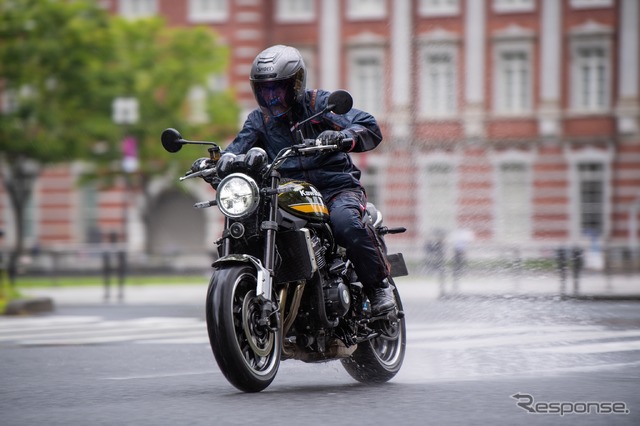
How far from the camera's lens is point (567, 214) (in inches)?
1534

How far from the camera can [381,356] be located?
786 centimetres

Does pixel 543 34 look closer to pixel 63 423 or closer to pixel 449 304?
pixel 449 304

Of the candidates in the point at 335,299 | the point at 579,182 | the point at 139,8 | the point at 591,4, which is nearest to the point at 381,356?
the point at 335,299

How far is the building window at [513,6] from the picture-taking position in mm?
39688

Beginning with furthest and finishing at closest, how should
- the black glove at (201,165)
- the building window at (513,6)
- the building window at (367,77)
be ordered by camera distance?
the building window at (367,77), the building window at (513,6), the black glove at (201,165)

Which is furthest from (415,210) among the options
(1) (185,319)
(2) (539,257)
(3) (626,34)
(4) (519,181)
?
(1) (185,319)

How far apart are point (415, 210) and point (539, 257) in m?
16.1

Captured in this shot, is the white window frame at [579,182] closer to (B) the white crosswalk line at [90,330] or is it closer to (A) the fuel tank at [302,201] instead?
(B) the white crosswalk line at [90,330]

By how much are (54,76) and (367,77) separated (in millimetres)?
11217

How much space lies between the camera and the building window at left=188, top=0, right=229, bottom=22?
42.3 m

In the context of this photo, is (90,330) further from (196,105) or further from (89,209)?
(89,209)

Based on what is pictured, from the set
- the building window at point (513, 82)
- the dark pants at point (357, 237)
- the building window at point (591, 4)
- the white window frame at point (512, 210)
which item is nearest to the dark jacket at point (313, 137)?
the dark pants at point (357, 237)

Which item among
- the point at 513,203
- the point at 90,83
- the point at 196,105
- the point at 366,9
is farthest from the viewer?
the point at 366,9

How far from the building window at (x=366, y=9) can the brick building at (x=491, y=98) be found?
4cm
